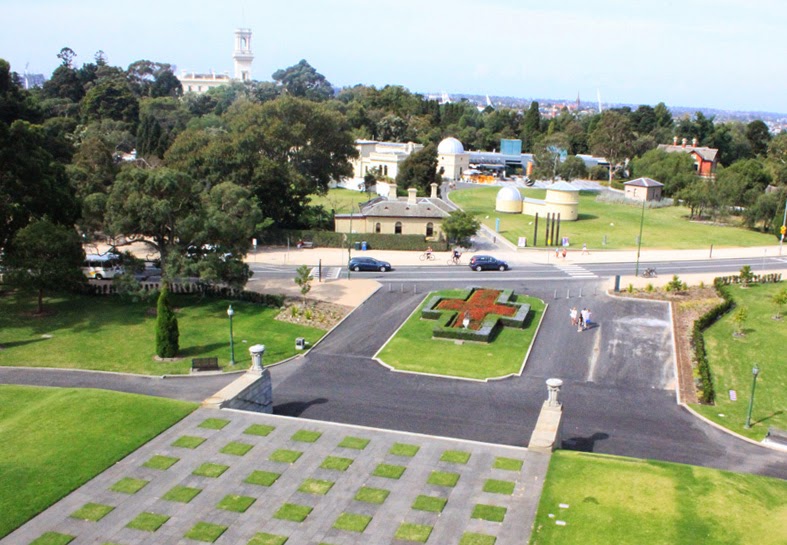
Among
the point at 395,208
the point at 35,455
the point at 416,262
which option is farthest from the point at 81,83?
the point at 35,455

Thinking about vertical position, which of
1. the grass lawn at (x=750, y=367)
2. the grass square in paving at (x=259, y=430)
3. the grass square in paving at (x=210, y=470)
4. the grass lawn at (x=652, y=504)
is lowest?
the grass lawn at (x=750, y=367)

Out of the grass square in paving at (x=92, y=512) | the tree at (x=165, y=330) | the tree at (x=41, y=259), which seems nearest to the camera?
the grass square in paving at (x=92, y=512)

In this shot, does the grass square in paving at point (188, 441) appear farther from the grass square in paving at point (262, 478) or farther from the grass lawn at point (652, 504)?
the grass lawn at point (652, 504)

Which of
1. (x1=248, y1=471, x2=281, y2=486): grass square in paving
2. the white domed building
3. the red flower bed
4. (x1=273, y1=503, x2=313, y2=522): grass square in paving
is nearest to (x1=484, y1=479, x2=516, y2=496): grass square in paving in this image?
(x1=273, y1=503, x2=313, y2=522): grass square in paving

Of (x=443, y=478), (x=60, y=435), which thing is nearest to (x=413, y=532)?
(x=443, y=478)

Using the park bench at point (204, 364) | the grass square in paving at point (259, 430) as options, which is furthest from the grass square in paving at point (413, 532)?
the park bench at point (204, 364)

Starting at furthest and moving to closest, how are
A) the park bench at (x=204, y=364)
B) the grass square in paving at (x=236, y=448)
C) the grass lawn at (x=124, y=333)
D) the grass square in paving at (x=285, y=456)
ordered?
the grass lawn at (x=124, y=333) < the park bench at (x=204, y=364) < the grass square in paving at (x=236, y=448) < the grass square in paving at (x=285, y=456)

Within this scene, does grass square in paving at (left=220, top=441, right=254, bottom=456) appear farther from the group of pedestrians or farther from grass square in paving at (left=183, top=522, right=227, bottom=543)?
the group of pedestrians
